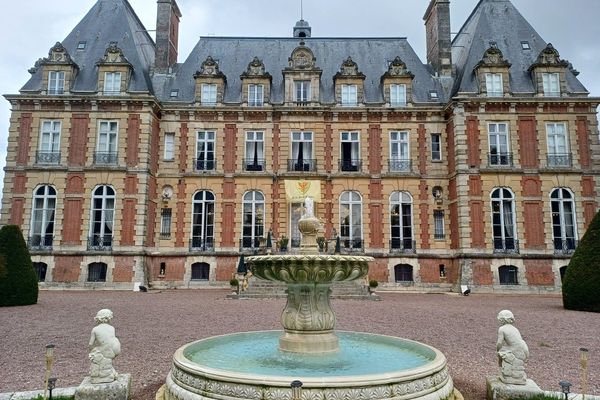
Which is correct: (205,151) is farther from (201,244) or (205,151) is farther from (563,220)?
(563,220)

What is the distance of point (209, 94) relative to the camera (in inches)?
1040

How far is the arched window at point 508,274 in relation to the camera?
23141 millimetres

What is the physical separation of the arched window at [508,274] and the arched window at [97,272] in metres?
20.8

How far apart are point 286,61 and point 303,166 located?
7.66 metres

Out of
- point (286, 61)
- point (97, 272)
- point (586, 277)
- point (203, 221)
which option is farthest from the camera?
point (286, 61)

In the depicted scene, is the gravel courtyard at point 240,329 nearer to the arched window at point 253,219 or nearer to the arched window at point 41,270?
the arched window at point 41,270

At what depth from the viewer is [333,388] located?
4.61m

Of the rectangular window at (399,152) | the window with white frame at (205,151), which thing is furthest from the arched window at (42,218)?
the rectangular window at (399,152)

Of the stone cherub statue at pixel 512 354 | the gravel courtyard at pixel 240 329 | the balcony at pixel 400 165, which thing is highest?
the balcony at pixel 400 165

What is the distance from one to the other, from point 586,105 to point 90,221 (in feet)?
91.4

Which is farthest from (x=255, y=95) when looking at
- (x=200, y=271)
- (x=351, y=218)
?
(x=200, y=271)

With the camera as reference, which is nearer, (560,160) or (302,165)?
(560,160)

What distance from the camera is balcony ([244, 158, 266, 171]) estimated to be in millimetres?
25750

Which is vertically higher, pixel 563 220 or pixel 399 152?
pixel 399 152
